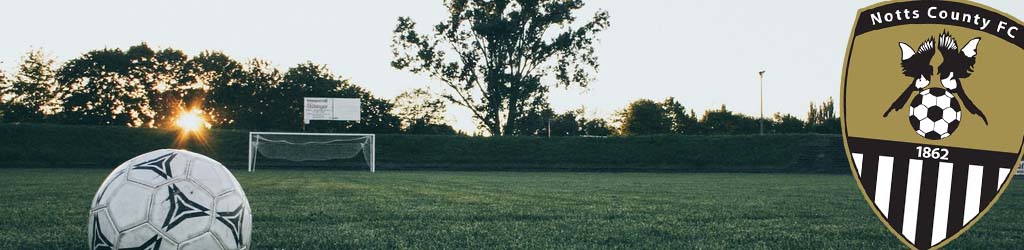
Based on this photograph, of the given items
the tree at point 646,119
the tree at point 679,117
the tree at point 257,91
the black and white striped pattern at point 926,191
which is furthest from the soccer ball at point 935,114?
the tree at point 679,117

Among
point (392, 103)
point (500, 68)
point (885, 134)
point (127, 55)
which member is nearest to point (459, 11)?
point (500, 68)

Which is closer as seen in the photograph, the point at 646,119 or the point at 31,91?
the point at 31,91

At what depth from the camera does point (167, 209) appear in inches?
111

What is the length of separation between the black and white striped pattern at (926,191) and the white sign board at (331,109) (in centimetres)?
2956

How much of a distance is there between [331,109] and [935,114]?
30323 millimetres

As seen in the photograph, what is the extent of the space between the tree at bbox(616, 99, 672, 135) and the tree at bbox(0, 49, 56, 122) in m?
52.2

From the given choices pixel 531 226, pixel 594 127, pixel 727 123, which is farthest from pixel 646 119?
pixel 531 226

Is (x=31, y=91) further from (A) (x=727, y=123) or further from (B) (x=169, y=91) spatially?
(A) (x=727, y=123)

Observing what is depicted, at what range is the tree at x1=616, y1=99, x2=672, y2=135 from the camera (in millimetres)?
73000

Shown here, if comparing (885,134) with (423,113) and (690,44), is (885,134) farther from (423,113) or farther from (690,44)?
(423,113)

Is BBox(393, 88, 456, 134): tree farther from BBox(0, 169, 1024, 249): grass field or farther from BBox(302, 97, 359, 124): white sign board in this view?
BBox(0, 169, 1024, 249): grass field

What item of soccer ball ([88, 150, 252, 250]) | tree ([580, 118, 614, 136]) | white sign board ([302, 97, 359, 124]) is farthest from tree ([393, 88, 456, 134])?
soccer ball ([88, 150, 252, 250])

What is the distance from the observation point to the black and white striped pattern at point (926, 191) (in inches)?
105

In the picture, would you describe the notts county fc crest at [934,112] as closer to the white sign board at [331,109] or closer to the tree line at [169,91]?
the white sign board at [331,109]
